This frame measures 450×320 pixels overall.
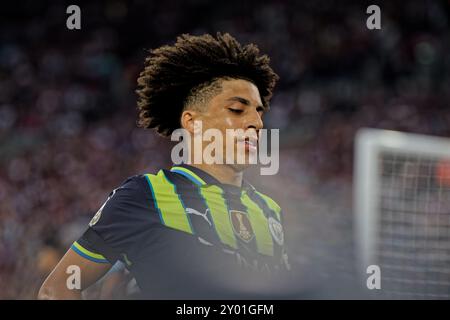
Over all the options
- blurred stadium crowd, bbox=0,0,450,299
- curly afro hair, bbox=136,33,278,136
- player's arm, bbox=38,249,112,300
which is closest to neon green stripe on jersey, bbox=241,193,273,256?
curly afro hair, bbox=136,33,278,136

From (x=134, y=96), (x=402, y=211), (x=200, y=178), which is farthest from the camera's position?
(x=134, y=96)

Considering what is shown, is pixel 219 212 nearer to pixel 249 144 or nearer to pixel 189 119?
pixel 249 144

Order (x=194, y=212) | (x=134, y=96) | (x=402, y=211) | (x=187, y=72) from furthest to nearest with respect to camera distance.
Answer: (x=134, y=96) < (x=402, y=211) < (x=187, y=72) < (x=194, y=212)

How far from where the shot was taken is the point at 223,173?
11.3 ft

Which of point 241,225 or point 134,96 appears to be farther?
point 134,96

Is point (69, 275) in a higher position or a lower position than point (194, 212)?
lower

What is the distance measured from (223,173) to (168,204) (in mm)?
290

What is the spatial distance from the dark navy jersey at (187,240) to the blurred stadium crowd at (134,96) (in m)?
4.50

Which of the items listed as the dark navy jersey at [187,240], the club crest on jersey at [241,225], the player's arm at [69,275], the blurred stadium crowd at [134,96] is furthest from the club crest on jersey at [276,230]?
the blurred stadium crowd at [134,96]

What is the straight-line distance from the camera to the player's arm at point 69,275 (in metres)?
3.07

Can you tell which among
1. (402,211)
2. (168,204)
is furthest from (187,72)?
(402,211)

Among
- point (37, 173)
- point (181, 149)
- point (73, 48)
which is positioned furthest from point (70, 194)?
point (181, 149)

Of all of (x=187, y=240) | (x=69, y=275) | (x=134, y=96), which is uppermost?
(x=134, y=96)

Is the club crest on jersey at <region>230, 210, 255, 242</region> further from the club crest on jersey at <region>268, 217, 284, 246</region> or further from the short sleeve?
the short sleeve
